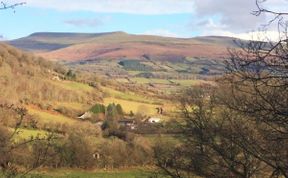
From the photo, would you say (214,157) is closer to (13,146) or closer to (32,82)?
(13,146)

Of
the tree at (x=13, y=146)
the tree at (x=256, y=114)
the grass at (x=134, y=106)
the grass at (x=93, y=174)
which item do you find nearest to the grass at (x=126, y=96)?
the grass at (x=134, y=106)

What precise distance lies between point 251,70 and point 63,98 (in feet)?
242

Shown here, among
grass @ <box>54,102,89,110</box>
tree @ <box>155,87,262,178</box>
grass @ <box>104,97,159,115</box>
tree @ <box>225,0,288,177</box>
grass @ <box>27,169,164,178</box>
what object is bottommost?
grass @ <box>104,97,159,115</box>

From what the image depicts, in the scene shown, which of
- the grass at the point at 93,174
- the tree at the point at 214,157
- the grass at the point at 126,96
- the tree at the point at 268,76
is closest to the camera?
the tree at the point at 268,76

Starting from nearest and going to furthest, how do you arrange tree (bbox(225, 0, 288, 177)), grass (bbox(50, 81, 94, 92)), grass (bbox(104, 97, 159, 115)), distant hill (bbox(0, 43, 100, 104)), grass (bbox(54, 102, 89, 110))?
1. tree (bbox(225, 0, 288, 177))
2. distant hill (bbox(0, 43, 100, 104))
3. grass (bbox(54, 102, 89, 110))
4. grass (bbox(104, 97, 159, 115))
5. grass (bbox(50, 81, 94, 92))

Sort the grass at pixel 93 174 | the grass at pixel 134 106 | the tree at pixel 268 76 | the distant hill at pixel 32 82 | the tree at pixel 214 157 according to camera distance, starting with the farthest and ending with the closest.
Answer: the grass at pixel 134 106
the distant hill at pixel 32 82
the grass at pixel 93 174
the tree at pixel 214 157
the tree at pixel 268 76

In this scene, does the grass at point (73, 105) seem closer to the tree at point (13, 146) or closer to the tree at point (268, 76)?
the tree at point (13, 146)

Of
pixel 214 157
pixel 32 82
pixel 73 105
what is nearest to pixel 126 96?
pixel 73 105

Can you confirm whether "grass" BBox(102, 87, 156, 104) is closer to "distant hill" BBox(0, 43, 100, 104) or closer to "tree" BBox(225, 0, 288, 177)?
"distant hill" BBox(0, 43, 100, 104)

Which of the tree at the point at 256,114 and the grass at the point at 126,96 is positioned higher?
the tree at the point at 256,114

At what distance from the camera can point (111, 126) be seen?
56.7 metres

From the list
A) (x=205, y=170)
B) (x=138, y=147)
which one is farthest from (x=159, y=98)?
(x=205, y=170)

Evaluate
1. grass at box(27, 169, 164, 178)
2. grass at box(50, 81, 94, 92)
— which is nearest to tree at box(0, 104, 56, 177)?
grass at box(27, 169, 164, 178)

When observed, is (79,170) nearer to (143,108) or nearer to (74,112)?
(74,112)
